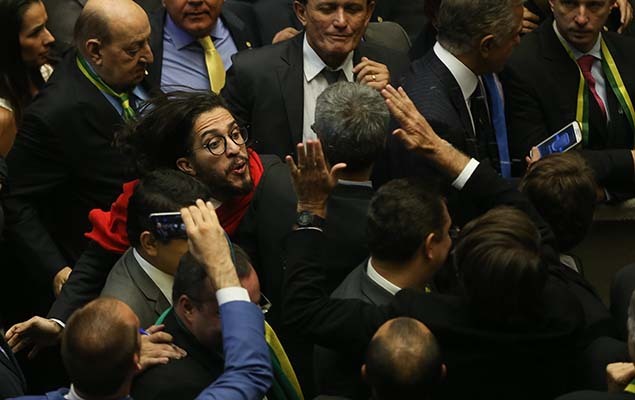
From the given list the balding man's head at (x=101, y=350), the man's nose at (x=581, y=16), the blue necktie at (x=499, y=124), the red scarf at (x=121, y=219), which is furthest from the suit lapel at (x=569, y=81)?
the balding man's head at (x=101, y=350)

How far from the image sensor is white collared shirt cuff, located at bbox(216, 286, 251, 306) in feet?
11.5

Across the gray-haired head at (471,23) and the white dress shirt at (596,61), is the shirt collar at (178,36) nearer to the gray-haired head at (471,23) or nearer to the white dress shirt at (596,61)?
the gray-haired head at (471,23)

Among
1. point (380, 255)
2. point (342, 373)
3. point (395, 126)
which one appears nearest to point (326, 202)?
point (380, 255)

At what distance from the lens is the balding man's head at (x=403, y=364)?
3.32 metres

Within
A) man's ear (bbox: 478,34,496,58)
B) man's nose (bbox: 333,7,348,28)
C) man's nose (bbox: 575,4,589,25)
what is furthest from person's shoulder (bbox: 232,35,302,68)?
man's nose (bbox: 575,4,589,25)

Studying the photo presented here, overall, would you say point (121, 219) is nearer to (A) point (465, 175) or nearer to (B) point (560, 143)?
(A) point (465, 175)

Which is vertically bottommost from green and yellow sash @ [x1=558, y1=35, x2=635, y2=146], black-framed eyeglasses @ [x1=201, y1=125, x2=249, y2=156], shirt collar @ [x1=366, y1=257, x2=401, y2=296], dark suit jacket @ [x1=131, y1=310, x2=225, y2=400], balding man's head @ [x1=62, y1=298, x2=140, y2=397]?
green and yellow sash @ [x1=558, y1=35, x2=635, y2=146]

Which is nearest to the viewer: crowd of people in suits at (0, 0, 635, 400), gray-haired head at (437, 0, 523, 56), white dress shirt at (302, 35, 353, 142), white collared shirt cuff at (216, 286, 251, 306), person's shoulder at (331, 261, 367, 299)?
white collared shirt cuff at (216, 286, 251, 306)

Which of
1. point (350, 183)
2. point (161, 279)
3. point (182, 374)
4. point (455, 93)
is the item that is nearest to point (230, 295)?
point (182, 374)

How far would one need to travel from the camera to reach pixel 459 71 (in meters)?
4.98

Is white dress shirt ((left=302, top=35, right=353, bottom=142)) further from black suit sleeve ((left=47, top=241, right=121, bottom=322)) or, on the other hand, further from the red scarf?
black suit sleeve ((left=47, top=241, right=121, bottom=322))

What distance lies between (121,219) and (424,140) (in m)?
1.12

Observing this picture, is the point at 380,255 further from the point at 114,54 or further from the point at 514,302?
the point at 114,54

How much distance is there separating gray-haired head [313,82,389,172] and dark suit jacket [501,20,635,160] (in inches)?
49.6
